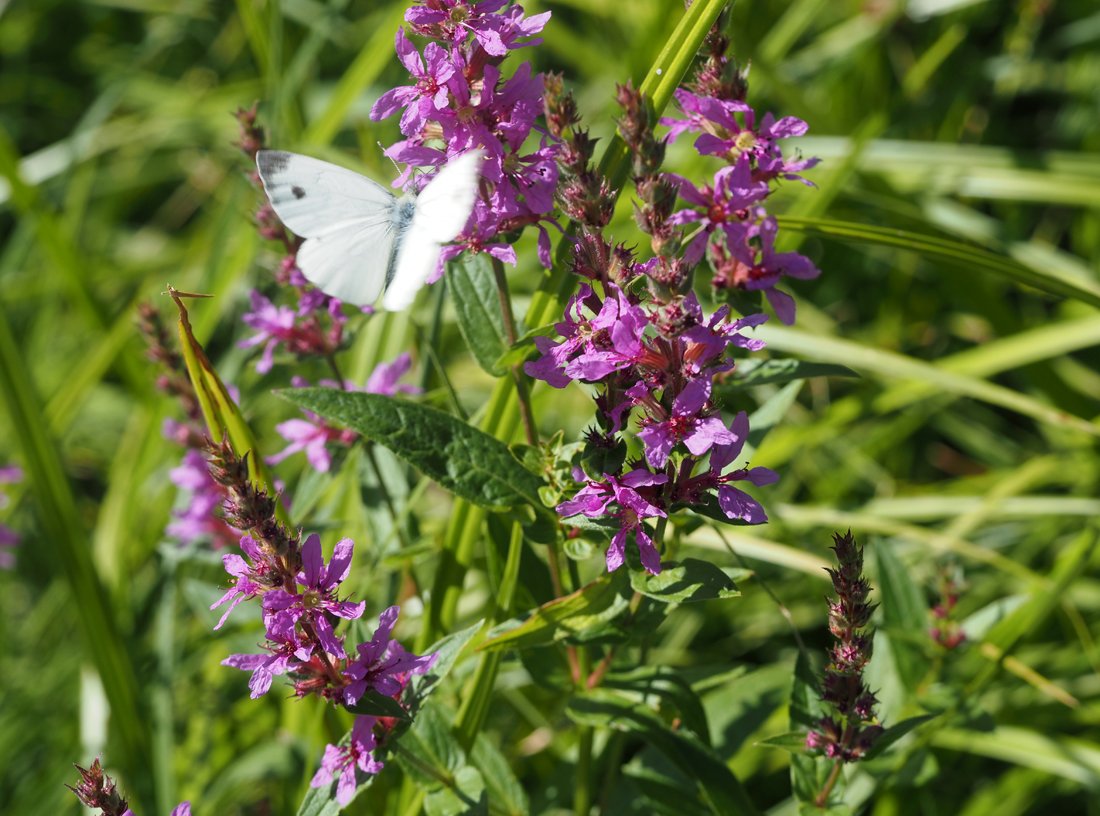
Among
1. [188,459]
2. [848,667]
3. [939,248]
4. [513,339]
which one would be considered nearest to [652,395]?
[513,339]

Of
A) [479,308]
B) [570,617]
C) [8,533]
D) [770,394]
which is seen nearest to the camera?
[570,617]

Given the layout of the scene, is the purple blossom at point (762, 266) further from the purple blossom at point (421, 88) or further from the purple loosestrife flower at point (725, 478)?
the purple blossom at point (421, 88)

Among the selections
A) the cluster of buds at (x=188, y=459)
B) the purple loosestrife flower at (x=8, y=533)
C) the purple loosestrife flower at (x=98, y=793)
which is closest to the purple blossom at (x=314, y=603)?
the purple loosestrife flower at (x=98, y=793)

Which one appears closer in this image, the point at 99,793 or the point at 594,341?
the point at 99,793

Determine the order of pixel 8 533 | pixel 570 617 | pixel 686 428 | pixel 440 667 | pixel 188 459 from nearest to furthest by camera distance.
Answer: pixel 686 428 → pixel 440 667 → pixel 570 617 → pixel 188 459 → pixel 8 533

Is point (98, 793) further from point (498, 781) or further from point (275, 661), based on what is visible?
point (498, 781)

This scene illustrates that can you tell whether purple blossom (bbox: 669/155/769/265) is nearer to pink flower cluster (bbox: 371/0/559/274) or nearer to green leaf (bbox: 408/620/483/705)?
pink flower cluster (bbox: 371/0/559/274)

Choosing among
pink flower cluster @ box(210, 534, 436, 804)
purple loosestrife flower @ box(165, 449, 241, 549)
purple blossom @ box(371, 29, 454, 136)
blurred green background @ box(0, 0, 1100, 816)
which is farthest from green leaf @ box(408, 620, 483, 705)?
purple loosestrife flower @ box(165, 449, 241, 549)
